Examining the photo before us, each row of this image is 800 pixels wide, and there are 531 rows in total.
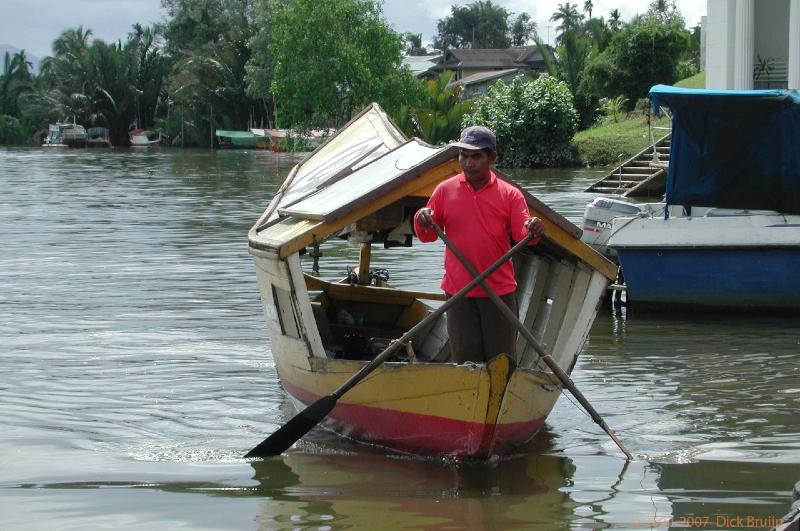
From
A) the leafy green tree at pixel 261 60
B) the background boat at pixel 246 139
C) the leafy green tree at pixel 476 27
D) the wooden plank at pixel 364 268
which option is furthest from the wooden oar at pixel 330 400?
the leafy green tree at pixel 476 27

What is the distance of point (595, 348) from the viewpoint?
1177 centimetres

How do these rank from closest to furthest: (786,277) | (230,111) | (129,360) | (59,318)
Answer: (129,360) → (786,277) → (59,318) → (230,111)

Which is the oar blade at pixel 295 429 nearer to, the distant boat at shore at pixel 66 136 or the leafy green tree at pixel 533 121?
the leafy green tree at pixel 533 121

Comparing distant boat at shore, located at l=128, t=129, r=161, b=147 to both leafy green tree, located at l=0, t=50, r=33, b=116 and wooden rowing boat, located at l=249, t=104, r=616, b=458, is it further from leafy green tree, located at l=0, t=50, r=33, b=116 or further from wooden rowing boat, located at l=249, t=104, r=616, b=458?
wooden rowing boat, located at l=249, t=104, r=616, b=458

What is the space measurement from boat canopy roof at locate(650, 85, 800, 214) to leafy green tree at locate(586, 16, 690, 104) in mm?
32942

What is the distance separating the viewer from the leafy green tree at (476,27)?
127062 mm

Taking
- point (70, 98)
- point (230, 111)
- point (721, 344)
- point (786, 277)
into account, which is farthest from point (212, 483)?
point (70, 98)

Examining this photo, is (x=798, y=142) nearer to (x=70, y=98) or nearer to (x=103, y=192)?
(x=103, y=192)

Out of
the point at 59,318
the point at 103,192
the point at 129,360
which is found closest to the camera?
the point at 129,360

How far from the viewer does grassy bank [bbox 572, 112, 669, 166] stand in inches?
1596

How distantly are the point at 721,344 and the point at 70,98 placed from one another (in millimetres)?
80628

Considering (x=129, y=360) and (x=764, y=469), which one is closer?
(x=764, y=469)

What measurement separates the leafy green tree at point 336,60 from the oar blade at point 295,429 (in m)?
46.7

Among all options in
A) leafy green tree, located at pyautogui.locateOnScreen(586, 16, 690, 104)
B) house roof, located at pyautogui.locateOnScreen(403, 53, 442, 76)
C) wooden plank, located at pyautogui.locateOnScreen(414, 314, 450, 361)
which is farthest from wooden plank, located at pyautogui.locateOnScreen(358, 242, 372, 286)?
house roof, located at pyautogui.locateOnScreen(403, 53, 442, 76)
